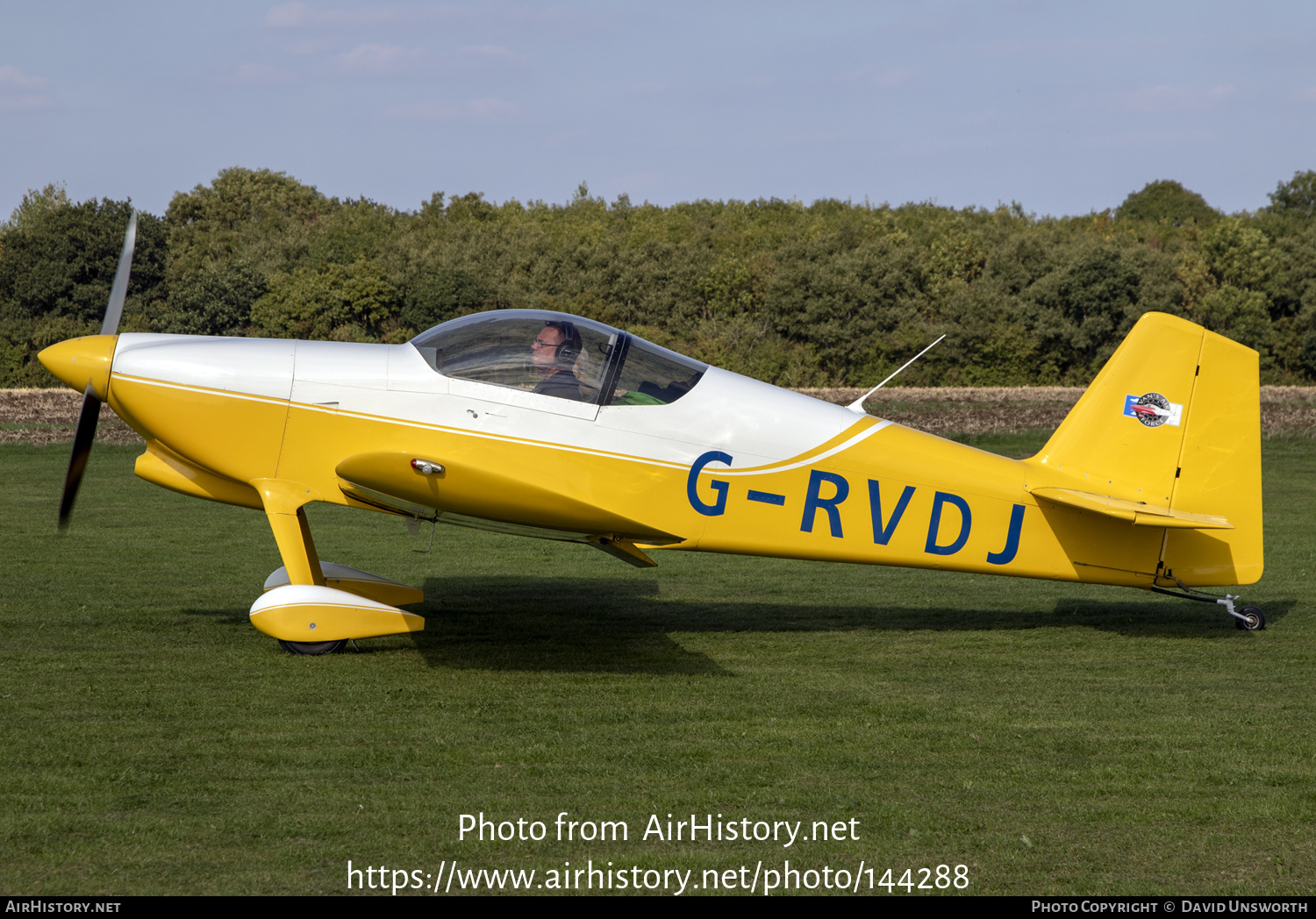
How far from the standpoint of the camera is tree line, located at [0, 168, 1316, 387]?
138 ft

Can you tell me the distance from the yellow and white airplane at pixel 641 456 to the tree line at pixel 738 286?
106 feet

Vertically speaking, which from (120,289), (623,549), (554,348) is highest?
(554,348)

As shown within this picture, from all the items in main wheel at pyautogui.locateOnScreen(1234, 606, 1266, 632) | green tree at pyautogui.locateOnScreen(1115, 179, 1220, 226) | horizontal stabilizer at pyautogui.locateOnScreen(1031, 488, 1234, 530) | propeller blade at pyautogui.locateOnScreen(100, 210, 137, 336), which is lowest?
main wheel at pyautogui.locateOnScreen(1234, 606, 1266, 632)

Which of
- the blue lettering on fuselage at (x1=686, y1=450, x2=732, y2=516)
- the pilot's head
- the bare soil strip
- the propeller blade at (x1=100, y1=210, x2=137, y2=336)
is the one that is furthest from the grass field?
the bare soil strip

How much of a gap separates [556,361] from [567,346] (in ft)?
0.40

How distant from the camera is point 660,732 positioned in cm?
536

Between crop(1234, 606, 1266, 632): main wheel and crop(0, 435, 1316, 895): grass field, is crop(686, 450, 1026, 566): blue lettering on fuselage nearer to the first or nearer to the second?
crop(0, 435, 1316, 895): grass field

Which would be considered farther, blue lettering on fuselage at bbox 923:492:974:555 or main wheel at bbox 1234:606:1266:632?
main wheel at bbox 1234:606:1266:632

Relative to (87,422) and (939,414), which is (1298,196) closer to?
(939,414)

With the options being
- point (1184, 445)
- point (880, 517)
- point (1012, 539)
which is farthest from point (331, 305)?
point (1184, 445)

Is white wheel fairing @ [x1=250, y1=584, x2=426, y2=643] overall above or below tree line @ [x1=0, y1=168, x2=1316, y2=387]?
below

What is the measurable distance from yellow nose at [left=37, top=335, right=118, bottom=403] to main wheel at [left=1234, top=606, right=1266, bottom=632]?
8000 millimetres
